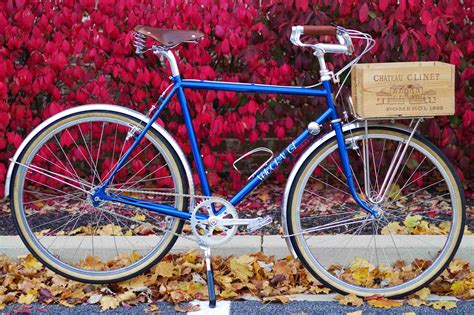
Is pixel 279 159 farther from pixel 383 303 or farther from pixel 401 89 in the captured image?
pixel 383 303

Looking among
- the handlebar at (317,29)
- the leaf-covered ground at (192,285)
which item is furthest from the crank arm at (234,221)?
the handlebar at (317,29)

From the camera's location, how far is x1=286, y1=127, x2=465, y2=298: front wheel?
13.6 feet

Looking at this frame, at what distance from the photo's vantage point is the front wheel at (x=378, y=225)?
416 cm

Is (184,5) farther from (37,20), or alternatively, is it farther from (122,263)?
(122,263)

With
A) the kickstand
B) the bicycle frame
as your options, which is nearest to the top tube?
the bicycle frame

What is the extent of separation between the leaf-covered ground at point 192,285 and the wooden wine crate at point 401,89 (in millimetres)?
980

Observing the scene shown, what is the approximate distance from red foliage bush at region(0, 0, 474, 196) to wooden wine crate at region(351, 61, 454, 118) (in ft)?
3.26

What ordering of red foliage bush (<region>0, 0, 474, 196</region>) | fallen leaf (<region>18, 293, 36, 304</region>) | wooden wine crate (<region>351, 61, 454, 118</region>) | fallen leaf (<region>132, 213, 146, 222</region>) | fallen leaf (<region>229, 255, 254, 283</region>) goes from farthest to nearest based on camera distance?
1. red foliage bush (<region>0, 0, 474, 196</region>)
2. fallen leaf (<region>132, 213, 146, 222</region>)
3. fallen leaf (<region>229, 255, 254, 283</region>)
4. fallen leaf (<region>18, 293, 36, 304</region>)
5. wooden wine crate (<region>351, 61, 454, 118</region>)

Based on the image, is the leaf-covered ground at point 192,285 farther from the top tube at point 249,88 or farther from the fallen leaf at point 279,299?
the top tube at point 249,88

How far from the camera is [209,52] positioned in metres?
5.31

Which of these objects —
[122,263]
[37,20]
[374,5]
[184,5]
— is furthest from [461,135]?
[37,20]

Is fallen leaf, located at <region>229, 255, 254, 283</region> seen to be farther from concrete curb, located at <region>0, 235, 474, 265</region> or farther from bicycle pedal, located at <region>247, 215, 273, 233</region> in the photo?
bicycle pedal, located at <region>247, 215, 273, 233</region>

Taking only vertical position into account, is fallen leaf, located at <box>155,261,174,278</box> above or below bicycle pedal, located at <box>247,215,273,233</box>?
below

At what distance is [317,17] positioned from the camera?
5.09 m
